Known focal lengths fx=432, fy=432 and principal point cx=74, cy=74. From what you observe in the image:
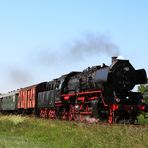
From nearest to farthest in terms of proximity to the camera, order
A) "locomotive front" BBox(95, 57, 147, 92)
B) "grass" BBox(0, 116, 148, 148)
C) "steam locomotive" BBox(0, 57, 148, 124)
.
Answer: "grass" BBox(0, 116, 148, 148) → "steam locomotive" BBox(0, 57, 148, 124) → "locomotive front" BBox(95, 57, 147, 92)

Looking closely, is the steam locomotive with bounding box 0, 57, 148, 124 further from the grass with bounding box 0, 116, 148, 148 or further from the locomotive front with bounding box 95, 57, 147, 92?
the grass with bounding box 0, 116, 148, 148

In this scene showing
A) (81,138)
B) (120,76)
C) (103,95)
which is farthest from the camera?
(120,76)

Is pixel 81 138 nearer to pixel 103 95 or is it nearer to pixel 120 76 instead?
pixel 103 95

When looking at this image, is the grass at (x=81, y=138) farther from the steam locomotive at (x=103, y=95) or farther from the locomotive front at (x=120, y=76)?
the locomotive front at (x=120, y=76)

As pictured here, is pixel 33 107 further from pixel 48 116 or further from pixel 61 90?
pixel 61 90

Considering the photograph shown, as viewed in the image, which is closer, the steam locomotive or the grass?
the grass

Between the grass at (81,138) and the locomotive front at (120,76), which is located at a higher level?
the locomotive front at (120,76)

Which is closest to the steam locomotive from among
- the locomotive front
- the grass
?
the locomotive front

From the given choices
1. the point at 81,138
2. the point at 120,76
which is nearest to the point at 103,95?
the point at 120,76

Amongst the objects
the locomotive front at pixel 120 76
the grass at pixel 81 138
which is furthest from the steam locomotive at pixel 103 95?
the grass at pixel 81 138

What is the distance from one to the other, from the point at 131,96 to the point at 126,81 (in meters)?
0.99

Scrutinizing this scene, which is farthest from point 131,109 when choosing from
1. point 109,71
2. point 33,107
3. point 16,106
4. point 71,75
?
point 16,106

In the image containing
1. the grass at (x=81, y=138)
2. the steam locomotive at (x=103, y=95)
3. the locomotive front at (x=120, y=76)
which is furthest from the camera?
the locomotive front at (x=120, y=76)

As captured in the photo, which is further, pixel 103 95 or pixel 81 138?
pixel 103 95
